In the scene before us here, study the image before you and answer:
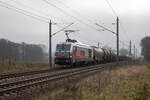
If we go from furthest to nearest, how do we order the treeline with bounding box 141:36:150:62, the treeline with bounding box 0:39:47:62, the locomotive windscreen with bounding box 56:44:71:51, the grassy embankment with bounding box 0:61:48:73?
the treeline with bounding box 141:36:150:62
the treeline with bounding box 0:39:47:62
the locomotive windscreen with bounding box 56:44:71:51
the grassy embankment with bounding box 0:61:48:73

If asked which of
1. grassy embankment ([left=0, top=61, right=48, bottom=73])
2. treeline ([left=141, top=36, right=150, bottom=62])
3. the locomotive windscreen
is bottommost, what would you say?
grassy embankment ([left=0, top=61, right=48, bottom=73])

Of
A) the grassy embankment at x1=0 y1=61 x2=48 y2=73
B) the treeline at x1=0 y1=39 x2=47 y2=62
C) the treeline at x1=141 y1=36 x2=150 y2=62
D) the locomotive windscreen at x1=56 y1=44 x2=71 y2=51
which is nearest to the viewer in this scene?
the grassy embankment at x1=0 y1=61 x2=48 y2=73

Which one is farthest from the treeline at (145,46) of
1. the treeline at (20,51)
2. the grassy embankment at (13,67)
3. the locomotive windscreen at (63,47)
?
the grassy embankment at (13,67)

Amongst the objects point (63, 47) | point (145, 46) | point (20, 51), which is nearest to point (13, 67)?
point (63, 47)

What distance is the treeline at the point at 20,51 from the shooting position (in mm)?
78000

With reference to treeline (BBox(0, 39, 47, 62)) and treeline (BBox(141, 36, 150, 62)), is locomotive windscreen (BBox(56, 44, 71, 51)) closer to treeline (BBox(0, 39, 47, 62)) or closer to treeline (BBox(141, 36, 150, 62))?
treeline (BBox(0, 39, 47, 62))

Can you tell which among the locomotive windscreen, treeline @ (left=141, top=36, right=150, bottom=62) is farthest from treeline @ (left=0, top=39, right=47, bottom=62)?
the locomotive windscreen

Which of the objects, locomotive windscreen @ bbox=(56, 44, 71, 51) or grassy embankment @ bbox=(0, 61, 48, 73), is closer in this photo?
grassy embankment @ bbox=(0, 61, 48, 73)

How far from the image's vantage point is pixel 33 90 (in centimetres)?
1088

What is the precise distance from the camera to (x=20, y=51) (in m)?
99.8

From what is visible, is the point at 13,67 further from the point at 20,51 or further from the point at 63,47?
the point at 20,51

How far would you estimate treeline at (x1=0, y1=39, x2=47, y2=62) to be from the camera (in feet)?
256

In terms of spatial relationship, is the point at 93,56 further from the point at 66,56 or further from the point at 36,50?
the point at 36,50

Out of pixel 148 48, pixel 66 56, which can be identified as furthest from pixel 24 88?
pixel 148 48
